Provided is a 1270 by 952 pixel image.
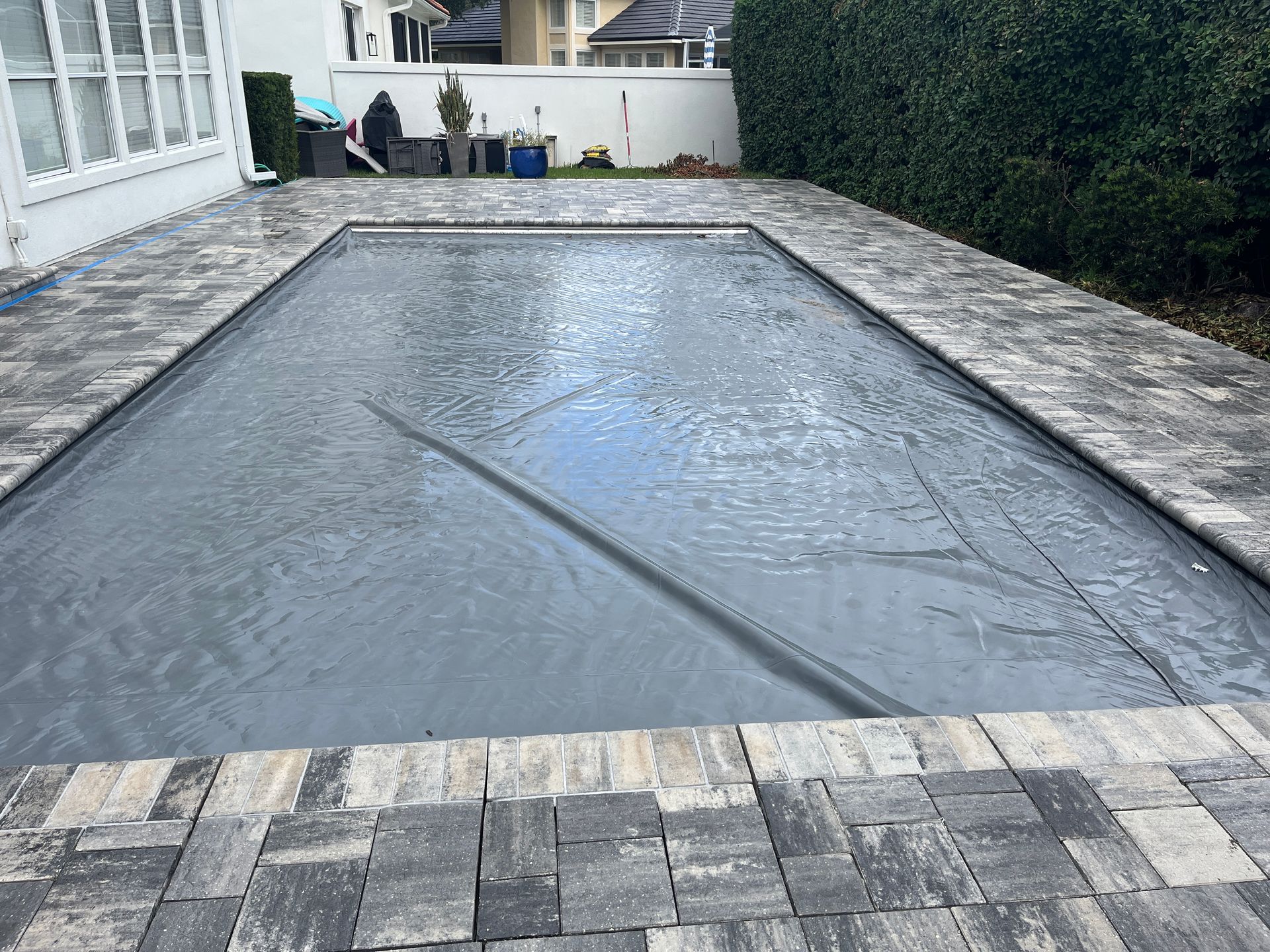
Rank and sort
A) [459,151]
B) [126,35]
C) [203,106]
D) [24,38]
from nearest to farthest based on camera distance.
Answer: [24,38] → [126,35] → [203,106] → [459,151]

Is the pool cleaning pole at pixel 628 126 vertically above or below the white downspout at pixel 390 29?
below

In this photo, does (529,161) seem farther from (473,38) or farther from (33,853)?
(473,38)

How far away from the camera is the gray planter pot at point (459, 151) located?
13688 mm

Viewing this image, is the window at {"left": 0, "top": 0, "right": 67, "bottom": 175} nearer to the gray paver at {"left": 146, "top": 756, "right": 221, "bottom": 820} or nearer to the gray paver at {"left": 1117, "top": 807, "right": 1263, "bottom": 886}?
the gray paver at {"left": 146, "top": 756, "right": 221, "bottom": 820}

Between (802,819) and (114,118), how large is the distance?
8.67m

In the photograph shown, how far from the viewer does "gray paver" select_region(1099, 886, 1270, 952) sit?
1.75 metres

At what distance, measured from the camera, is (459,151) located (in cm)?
1375

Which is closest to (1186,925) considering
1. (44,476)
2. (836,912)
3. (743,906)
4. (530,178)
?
(836,912)

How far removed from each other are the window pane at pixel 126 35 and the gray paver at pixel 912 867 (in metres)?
9.01

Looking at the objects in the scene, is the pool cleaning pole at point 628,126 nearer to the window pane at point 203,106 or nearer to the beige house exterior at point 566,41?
the window pane at point 203,106

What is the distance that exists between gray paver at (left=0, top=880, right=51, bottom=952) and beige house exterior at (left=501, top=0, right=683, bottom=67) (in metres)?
A: 29.2

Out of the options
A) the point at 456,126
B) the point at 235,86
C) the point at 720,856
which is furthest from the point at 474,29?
the point at 720,856

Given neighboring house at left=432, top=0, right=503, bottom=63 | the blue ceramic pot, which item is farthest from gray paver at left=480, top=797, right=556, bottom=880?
neighboring house at left=432, top=0, right=503, bottom=63

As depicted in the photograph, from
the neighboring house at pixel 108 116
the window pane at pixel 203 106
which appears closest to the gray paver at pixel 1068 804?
the neighboring house at pixel 108 116
